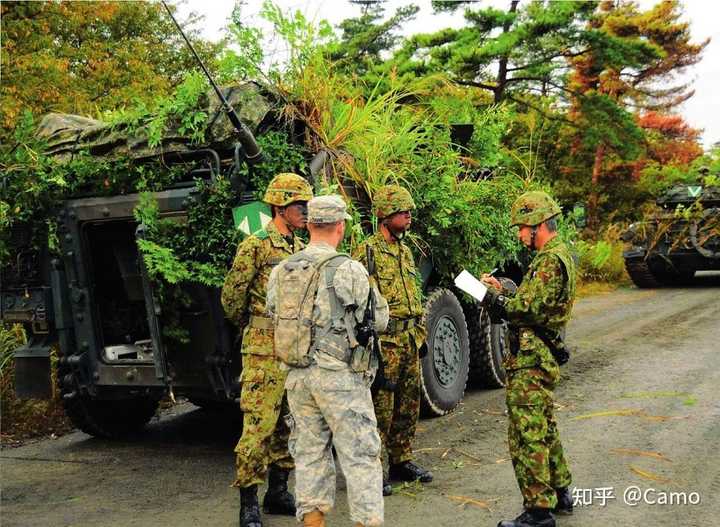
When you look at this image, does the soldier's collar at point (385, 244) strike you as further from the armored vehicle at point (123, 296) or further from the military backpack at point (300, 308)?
the military backpack at point (300, 308)

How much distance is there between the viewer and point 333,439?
396cm

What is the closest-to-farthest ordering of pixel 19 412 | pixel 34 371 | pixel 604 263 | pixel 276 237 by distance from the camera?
pixel 276 237, pixel 34 371, pixel 19 412, pixel 604 263

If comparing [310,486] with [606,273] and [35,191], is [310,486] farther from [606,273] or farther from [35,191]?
[606,273]

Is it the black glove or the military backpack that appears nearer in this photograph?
the military backpack

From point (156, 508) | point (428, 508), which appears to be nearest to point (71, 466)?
point (156, 508)

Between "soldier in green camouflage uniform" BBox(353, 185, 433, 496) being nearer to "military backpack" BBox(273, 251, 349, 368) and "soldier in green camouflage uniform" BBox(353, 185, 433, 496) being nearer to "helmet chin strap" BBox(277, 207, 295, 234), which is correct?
A: "helmet chin strap" BBox(277, 207, 295, 234)

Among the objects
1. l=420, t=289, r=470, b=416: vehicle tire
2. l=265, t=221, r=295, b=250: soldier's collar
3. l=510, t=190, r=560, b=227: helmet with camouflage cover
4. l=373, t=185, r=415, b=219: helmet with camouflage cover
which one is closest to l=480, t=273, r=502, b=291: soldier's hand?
l=510, t=190, r=560, b=227: helmet with camouflage cover

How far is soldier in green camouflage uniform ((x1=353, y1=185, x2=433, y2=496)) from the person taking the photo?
516 cm

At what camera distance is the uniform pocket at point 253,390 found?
A: 4.69m

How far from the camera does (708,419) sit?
6438 millimetres

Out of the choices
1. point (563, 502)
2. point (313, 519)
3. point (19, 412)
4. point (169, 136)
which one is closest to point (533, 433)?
point (563, 502)

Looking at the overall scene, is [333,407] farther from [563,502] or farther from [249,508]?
[563,502]

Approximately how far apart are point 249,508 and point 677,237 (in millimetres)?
12784

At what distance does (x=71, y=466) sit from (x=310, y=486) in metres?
2.88
